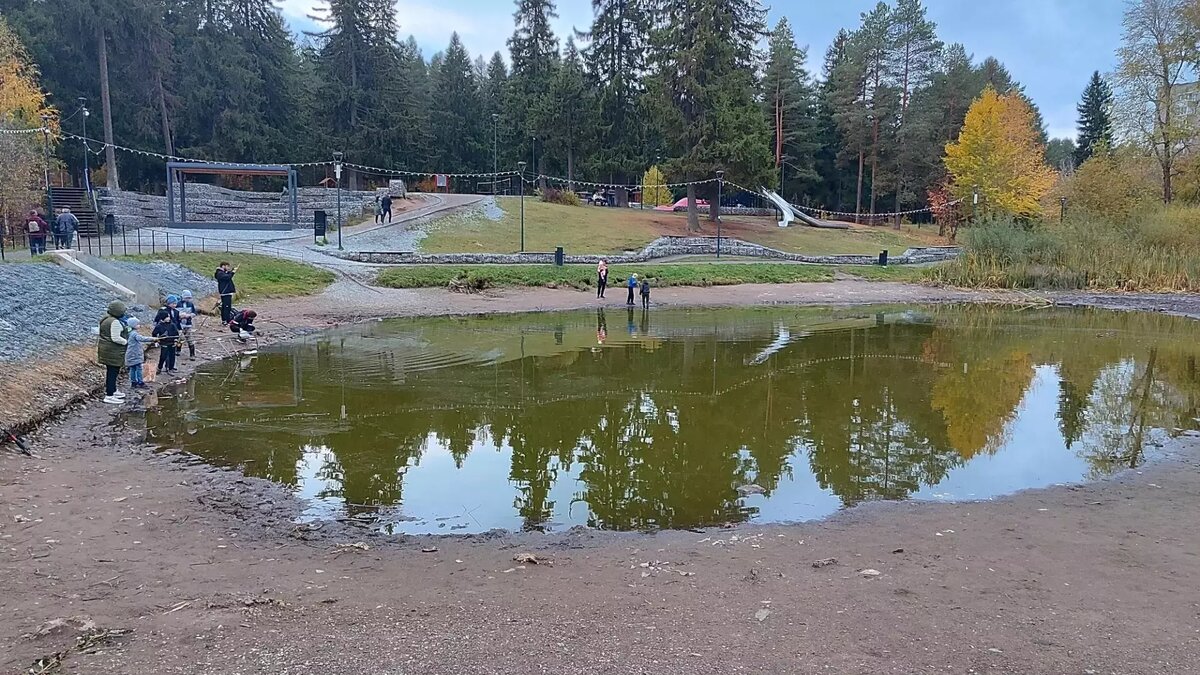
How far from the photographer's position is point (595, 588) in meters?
6.26

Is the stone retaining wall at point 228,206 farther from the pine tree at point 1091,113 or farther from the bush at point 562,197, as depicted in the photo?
the pine tree at point 1091,113

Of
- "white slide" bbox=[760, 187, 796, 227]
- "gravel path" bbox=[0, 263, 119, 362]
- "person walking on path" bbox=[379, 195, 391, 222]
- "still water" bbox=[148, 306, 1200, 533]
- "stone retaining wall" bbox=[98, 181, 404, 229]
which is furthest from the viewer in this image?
"white slide" bbox=[760, 187, 796, 227]

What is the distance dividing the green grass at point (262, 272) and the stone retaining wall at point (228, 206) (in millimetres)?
12251

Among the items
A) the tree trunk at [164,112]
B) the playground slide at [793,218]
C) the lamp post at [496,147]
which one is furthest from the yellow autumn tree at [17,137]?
the playground slide at [793,218]

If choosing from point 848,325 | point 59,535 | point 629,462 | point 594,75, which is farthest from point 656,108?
point 59,535

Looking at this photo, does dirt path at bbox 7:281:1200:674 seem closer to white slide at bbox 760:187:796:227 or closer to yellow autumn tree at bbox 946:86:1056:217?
yellow autumn tree at bbox 946:86:1056:217

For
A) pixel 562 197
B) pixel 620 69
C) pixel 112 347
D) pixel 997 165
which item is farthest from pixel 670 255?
pixel 112 347

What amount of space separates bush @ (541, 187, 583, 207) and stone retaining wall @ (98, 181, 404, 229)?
38.2 feet

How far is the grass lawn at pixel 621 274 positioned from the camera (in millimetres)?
30266

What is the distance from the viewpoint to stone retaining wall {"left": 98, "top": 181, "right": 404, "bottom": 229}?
38.8 meters

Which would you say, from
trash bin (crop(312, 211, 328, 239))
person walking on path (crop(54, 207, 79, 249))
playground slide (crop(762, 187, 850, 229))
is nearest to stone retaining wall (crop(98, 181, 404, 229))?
trash bin (crop(312, 211, 328, 239))

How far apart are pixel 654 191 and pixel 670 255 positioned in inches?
1031

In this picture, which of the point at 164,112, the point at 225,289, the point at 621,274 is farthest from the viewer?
the point at 164,112

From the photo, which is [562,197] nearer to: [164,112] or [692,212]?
[692,212]
